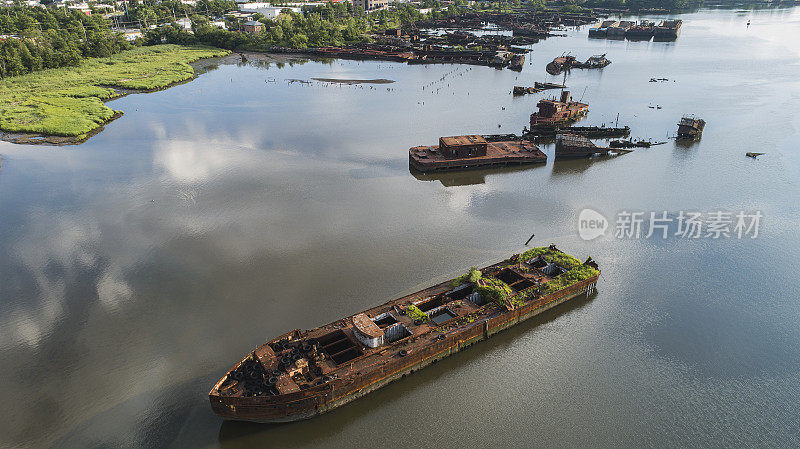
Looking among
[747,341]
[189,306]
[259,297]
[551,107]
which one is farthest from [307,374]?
[551,107]

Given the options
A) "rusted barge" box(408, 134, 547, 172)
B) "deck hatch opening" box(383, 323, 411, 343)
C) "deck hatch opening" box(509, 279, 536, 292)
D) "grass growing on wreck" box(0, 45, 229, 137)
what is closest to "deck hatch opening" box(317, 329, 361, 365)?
"deck hatch opening" box(383, 323, 411, 343)

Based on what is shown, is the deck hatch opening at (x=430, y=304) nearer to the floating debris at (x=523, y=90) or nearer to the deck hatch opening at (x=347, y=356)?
the deck hatch opening at (x=347, y=356)

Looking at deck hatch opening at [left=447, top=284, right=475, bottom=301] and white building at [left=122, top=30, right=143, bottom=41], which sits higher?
white building at [left=122, top=30, right=143, bottom=41]

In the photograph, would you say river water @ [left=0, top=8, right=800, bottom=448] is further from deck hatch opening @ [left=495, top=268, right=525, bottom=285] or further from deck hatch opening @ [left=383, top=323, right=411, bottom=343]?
deck hatch opening @ [left=495, top=268, right=525, bottom=285]

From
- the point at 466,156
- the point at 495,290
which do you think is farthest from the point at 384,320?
the point at 466,156

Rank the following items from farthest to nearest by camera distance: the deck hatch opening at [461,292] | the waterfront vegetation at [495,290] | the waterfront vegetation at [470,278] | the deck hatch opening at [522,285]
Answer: the deck hatch opening at [522,285]
the deck hatch opening at [461,292]
the waterfront vegetation at [470,278]
the waterfront vegetation at [495,290]

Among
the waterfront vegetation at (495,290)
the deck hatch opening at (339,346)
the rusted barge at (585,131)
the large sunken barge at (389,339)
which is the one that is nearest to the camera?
the large sunken barge at (389,339)

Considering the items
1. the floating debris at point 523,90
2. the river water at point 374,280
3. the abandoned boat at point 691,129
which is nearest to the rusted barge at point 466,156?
the river water at point 374,280
